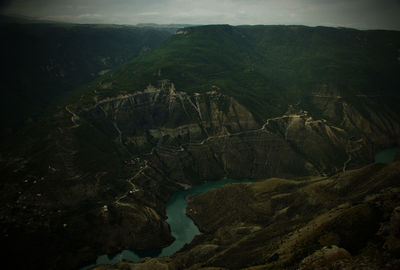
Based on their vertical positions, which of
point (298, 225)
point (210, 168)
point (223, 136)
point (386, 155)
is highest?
point (223, 136)

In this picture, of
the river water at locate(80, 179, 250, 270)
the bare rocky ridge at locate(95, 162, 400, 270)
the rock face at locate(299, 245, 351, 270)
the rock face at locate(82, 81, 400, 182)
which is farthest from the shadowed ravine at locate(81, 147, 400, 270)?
the rock face at locate(299, 245, 351, 270)

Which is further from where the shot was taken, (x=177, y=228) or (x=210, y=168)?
(x=210, y=168)

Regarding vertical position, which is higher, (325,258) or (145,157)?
(325,258)

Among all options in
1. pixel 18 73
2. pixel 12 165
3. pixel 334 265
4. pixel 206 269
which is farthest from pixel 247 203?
pixel 18 73

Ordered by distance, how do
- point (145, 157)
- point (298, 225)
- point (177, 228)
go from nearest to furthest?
point (298, 225) → point (177, 228) → point (145, 157)

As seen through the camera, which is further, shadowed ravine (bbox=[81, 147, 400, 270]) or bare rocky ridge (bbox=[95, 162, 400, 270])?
shadowed ravine (bbox=[81, 147, 400, 270])

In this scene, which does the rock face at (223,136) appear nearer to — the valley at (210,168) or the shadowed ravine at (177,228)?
the valley at (210,168)

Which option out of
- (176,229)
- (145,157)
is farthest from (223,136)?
(176,229)

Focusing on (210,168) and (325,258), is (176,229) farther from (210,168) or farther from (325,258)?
(325,258)

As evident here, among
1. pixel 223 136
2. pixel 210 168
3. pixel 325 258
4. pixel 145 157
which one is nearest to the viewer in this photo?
pixel 325 258

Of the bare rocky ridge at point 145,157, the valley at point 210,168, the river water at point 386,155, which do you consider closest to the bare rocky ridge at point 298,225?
the valley at point 210,168

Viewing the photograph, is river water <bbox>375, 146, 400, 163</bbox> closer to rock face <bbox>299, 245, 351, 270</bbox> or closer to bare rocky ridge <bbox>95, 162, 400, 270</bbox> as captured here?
bare rocky ridge <bbox>95, 162, 400, 270</bbox>
